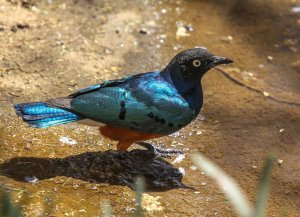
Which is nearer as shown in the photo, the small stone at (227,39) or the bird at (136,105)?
the bird at (136,105)

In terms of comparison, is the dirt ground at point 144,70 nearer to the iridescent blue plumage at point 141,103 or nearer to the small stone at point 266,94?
the small stone at point 266,94

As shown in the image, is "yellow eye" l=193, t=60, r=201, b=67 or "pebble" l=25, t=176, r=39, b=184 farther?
"yellow eye" l=193, t=60, r=201, b=67

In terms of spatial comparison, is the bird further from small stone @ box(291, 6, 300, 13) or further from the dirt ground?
small stone @ box(291, 6, 300, 13)

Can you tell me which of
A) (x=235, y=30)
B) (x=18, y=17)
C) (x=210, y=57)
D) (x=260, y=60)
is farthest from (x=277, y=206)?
(x=18, y=17)

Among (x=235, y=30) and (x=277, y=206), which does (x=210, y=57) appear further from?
(x=235, y=30)

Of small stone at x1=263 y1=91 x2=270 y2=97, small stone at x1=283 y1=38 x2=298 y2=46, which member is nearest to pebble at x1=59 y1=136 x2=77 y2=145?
small stone at x1=263 y1=91 x2=270 y2=97

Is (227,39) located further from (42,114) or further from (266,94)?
(42,114)

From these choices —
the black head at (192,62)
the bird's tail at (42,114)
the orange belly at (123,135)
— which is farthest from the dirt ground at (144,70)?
the black head at (192,62)
